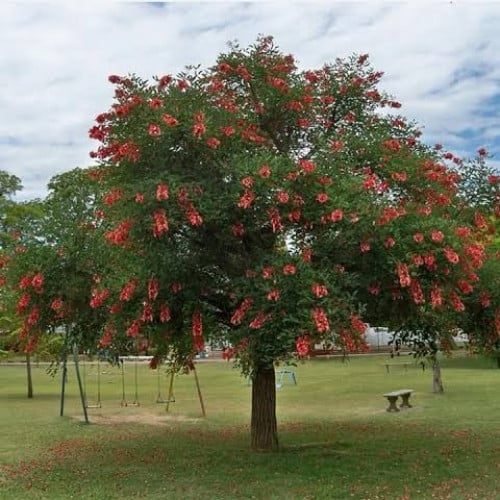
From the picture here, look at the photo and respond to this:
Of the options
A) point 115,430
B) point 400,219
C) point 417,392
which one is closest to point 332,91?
point 400,219

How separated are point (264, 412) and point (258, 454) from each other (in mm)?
627

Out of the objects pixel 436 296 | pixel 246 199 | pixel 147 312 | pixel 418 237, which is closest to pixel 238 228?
pixel 246 199

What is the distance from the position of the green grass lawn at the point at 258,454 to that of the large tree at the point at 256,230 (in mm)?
1810

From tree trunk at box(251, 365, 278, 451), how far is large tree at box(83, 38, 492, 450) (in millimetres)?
1628

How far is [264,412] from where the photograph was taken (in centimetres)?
1068

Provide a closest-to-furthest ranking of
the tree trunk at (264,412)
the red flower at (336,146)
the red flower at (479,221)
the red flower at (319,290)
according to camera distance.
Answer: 1. the red flower at (319,290)
2. the red flower at (336,146)
3. the red flower at (479,221)
4. the tree trunk at (264,412)

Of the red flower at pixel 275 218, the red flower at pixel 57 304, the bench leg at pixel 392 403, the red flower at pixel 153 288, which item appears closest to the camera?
the red flower at pixel 275 218

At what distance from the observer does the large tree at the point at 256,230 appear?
7.69m

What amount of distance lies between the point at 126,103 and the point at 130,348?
339 cm

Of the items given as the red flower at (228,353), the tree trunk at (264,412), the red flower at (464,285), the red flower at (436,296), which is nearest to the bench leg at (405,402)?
the tree trunk at (264,412)

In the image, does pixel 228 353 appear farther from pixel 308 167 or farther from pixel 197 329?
pixel 308 167

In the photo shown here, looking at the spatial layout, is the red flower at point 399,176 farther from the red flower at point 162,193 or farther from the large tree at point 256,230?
the red flower at point 162,193

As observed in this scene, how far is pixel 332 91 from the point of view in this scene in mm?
10539

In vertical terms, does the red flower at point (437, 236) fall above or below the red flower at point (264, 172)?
below
